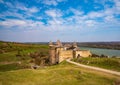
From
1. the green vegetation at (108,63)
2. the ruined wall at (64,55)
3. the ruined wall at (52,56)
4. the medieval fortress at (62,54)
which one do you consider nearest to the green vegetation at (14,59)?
the ruined wall at (52,56)

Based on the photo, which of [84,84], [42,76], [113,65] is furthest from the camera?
[113,65]

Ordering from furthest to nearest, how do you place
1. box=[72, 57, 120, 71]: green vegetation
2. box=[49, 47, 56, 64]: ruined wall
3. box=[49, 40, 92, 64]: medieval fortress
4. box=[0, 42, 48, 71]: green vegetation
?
box=[0, 42, 48, 71]: green vegetation
box=[49, 47, 56, 64]: ruined wall
box=[49, 40, 92, 64]: medieval fortress
box=[72, 57, 120, 71]: green vegetation

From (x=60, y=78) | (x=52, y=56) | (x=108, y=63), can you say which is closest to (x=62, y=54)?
(x=52, y=56)

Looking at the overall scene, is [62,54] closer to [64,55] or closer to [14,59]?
[64,55]

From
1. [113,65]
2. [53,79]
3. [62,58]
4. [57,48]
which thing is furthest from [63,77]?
[57,48]

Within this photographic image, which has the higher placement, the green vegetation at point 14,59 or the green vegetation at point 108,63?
the green vegetation at point 108,63

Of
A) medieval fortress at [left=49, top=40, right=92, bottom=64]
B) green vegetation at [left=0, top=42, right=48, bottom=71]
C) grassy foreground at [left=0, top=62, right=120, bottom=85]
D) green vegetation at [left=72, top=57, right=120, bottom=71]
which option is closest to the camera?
grassy foreground at [left=0, top=62, right=120, bottom=85]

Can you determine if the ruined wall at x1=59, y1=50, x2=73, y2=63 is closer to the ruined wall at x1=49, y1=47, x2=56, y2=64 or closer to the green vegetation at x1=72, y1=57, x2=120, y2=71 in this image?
the ruined wall at x1=49, y1=47, x2=56, y2=64

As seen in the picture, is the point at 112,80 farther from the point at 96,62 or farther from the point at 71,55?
the point at 71,55

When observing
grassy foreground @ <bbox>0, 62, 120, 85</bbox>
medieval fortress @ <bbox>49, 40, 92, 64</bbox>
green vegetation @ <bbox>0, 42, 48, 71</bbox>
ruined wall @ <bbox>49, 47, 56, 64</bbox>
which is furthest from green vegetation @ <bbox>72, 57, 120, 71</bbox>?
green vegetation @ <bbox>0, 42, 48, 71</bbox>

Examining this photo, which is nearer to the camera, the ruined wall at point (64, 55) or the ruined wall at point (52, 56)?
the ruined wall at point (64, 55)

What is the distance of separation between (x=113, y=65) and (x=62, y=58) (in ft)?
56.0

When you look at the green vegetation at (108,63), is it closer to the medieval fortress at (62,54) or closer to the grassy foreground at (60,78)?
the grassy foreground at (60,78)

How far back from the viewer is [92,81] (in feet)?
63.9
